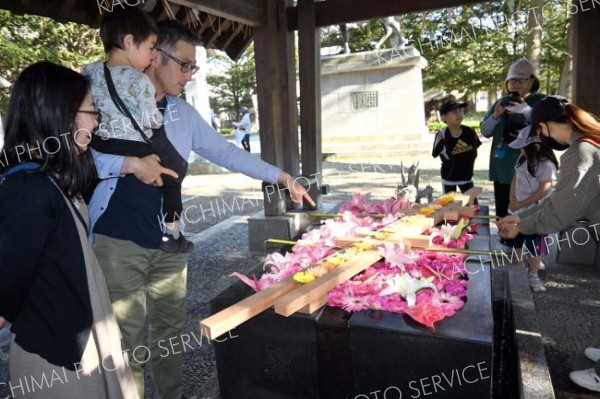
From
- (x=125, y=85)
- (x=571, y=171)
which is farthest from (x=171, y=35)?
(x=571, y=171)

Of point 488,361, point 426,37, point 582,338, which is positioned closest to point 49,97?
point 488,361

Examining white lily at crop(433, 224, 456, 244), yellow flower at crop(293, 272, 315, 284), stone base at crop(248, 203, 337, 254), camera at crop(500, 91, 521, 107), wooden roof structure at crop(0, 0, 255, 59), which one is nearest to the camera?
yellow flower at crop(293, 272, 315, 284)

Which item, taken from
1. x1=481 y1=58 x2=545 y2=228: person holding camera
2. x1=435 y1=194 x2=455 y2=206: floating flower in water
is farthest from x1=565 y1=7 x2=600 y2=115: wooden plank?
x1=435 y1=194 x2=455 y2=206: floating flower in water

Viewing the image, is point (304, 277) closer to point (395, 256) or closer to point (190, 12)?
point (395, 256)

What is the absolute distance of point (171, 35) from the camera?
2.02 m

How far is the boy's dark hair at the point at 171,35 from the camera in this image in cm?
201

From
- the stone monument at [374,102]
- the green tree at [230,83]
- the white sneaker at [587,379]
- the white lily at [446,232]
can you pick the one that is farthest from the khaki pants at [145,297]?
the green tree at [230,83]

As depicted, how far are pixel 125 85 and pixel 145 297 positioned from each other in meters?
0.97

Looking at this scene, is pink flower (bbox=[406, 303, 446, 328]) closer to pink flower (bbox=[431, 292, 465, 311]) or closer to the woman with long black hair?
pink flower (bbox=[431, 292, 465, 311])

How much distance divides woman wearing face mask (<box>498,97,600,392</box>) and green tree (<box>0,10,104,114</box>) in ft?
37.3

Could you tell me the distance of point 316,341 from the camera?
1.74m

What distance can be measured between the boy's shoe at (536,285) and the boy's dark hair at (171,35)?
354cm

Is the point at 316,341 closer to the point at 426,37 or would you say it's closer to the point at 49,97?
the point at 49,97

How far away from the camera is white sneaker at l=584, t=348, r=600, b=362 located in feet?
8.89
